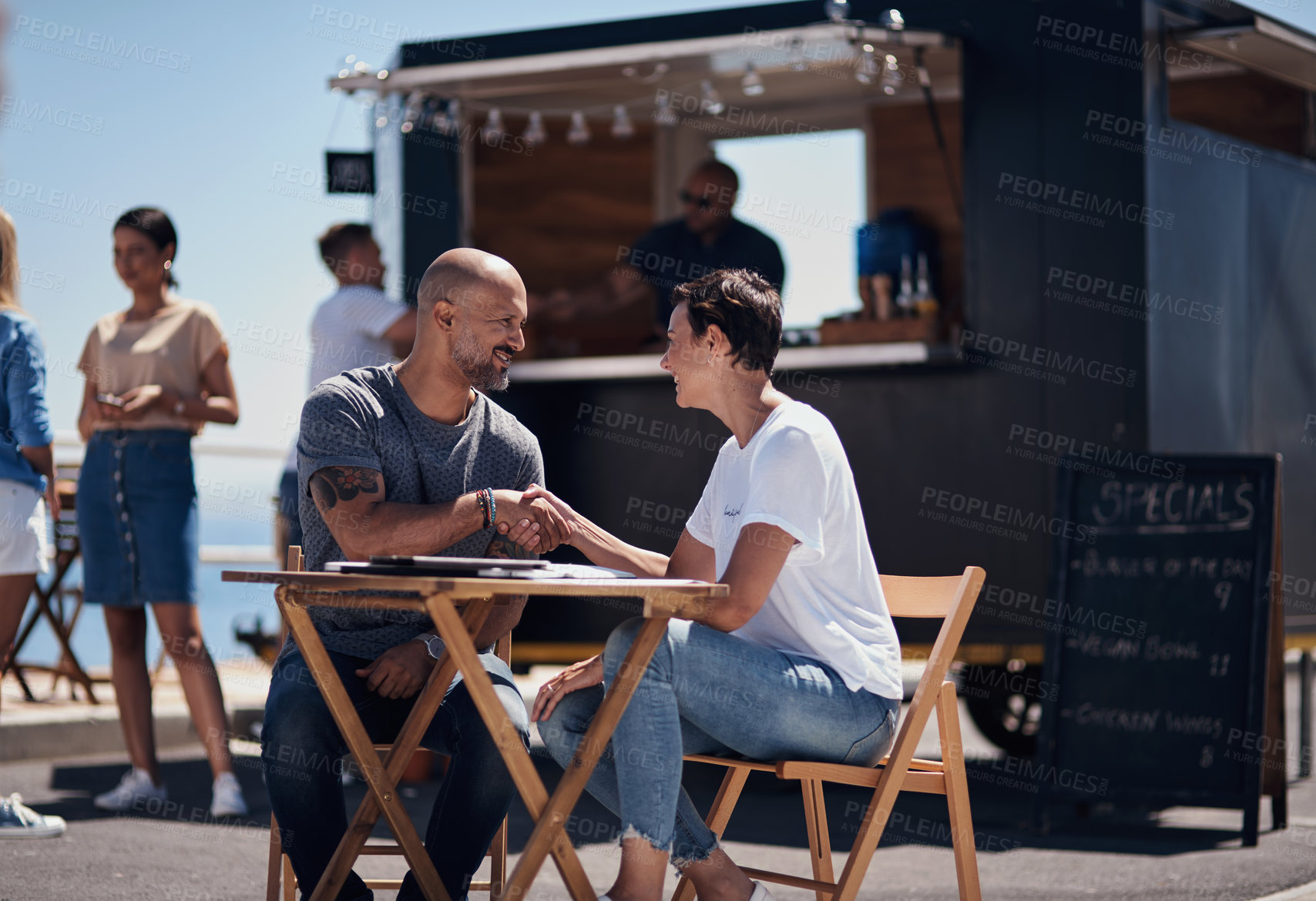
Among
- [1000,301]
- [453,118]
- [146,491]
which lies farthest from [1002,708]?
[146,491]

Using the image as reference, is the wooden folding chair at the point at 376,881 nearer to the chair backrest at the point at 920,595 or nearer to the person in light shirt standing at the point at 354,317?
the chair backrest at the point at 920,595

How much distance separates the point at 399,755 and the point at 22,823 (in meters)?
1.98

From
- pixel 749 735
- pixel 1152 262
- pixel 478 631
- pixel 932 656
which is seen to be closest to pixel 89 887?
pixel 478 631

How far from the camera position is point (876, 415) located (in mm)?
5832

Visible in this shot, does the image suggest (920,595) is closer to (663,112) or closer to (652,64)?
(652,64)

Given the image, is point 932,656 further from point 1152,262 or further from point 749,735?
point 1152,262

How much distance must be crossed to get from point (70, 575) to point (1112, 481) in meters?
5.30

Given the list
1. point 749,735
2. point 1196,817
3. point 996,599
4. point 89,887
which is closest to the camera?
point 749,735

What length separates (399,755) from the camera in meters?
2.89

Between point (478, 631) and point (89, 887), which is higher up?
point (478, 631)

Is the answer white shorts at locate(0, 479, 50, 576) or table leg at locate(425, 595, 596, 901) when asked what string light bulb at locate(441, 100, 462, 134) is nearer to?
white shorts at locate(0, 479, 50, 576)

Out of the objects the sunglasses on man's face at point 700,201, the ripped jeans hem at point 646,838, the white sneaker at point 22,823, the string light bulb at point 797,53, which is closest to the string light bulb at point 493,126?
the sunglasses on man's face at point 700,201

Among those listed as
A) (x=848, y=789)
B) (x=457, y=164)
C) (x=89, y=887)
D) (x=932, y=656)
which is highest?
(x=457, y=164)

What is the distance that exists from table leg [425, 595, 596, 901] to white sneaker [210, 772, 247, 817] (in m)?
2.48
